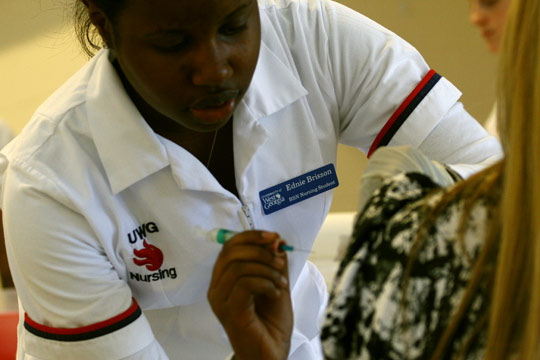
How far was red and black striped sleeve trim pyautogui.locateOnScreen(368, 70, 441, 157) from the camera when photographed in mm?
1146

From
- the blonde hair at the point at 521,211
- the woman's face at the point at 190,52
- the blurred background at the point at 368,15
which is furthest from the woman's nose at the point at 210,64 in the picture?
the blurred background at the point at 368,15

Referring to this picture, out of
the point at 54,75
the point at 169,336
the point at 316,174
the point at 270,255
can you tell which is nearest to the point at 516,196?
the point at 270,255

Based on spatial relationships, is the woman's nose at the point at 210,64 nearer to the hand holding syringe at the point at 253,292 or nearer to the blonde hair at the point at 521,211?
the hand holding syringe at the point at 253,292

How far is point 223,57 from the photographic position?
93cm

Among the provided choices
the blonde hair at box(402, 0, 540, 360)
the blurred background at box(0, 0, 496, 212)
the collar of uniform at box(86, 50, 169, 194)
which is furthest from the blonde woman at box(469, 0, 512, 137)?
the blurred background at box(0, 0, 496, 212)

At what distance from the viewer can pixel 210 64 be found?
0.92m

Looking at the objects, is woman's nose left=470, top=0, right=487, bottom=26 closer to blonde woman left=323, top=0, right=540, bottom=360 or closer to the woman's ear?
blonde woman left=323, top=0, right=540, bottom=360

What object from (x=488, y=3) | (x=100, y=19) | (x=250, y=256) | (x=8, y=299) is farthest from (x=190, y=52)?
(x=8, y=299)

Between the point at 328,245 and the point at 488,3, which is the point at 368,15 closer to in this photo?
the point at 328,245

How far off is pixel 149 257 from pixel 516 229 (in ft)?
2.31

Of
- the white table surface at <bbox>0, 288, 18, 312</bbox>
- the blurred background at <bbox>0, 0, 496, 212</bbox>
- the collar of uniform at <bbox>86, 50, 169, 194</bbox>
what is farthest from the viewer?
the white table surface at <bbox>0, 288, 18, 312</bbox>

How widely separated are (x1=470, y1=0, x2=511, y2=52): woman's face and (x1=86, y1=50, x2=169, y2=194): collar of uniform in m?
0.55

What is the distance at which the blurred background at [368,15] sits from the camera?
242 cm

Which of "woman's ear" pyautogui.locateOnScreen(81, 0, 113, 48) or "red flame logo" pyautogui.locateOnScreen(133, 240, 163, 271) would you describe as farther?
"red flame logo" pyautogui.locateOnScreen(133, 240, 163, 271)
